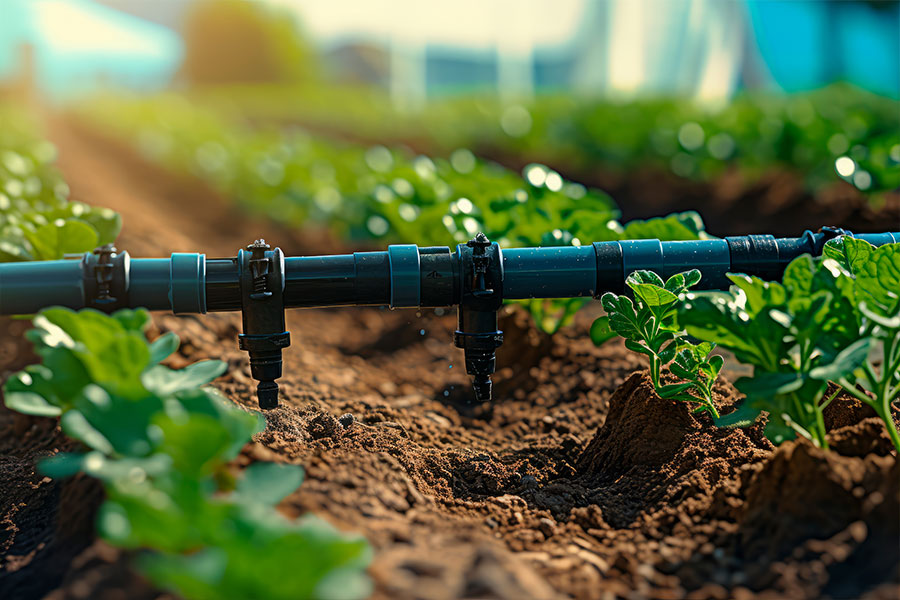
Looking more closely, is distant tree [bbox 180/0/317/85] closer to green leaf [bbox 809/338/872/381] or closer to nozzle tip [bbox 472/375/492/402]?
nozzle tip [bbox 472/375/492/402]

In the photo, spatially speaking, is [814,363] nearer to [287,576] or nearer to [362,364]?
[287,576]

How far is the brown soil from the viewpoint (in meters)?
1.15

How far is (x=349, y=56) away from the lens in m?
47.7

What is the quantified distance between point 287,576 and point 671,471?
0.99 metres

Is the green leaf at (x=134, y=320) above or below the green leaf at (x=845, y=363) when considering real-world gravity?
above

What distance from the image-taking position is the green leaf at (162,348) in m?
1.27

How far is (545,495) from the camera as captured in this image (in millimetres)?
1681

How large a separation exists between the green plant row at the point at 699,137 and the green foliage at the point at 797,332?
1.89 m

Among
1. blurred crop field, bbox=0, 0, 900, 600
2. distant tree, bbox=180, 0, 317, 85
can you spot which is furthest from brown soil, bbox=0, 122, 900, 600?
distant tree, bbox=180, 0, 317, 85

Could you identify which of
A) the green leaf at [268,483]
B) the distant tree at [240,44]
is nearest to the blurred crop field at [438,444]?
the green leaf at [268,483]

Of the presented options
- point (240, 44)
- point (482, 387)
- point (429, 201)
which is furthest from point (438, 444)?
point (240, 44)

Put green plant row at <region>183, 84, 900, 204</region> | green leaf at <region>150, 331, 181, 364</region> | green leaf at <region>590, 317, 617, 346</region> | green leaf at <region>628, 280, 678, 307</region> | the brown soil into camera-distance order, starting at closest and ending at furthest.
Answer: the brown soil < green leaf at <region>150, 331, 181, 364</region> < green leaf at <region>628, 280, 678, 307</region> < green leaf at <region>590, 317, 617, 346</region> < green plant row at <region>183, 84, 900, 204</region>

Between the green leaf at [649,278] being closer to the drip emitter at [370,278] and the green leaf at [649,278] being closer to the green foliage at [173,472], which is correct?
the drip emitter at [370,278]

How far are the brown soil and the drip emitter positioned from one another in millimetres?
263
